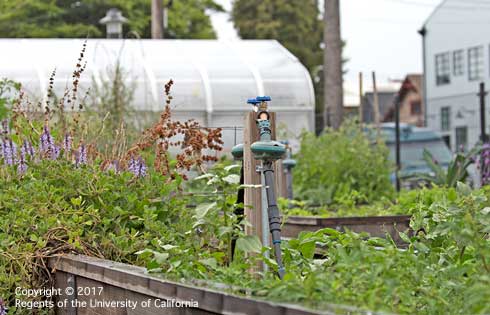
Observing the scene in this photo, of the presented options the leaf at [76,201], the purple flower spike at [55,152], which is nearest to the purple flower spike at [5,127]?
the purple flower spike at [55,152]

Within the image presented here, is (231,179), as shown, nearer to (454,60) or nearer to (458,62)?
(458,62)

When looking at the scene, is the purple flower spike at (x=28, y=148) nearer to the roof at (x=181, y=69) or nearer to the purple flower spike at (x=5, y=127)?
the purple flower spike at (x=5, y=127)

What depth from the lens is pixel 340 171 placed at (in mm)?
12477

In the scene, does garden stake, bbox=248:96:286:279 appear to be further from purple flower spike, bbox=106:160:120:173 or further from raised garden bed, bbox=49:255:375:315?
purple flower spike, bbox=106:160:120:173

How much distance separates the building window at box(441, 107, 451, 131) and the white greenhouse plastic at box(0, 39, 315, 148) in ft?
78.5

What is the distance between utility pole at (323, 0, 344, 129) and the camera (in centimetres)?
1941

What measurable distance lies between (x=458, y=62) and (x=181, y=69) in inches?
1078

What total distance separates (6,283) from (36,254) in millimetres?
210

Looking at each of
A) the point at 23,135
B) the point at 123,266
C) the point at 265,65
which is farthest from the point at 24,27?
the point at 123,266

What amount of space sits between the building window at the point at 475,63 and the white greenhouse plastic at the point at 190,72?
24350 millimetres

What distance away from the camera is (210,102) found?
57.0 feet

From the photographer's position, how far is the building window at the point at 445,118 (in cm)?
4150

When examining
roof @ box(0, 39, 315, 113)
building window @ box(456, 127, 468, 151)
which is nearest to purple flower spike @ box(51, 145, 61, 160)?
roof @ box(0, 39, 315, 113)

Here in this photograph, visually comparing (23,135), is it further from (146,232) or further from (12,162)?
(146,232)
